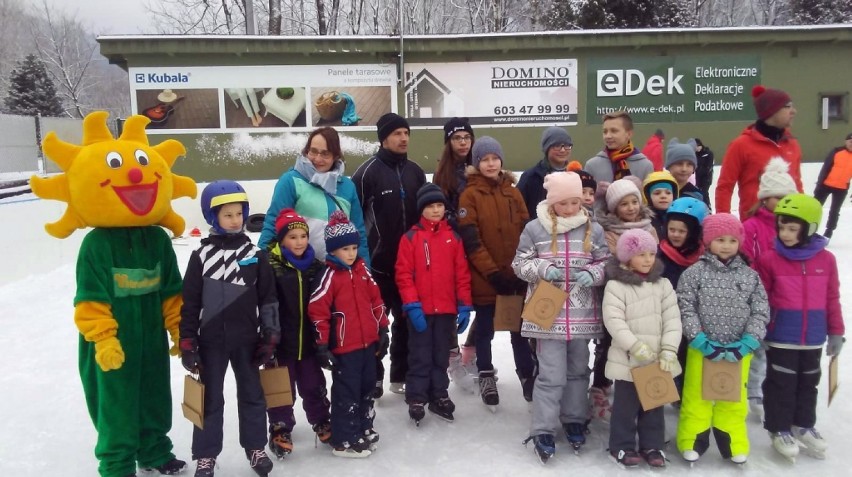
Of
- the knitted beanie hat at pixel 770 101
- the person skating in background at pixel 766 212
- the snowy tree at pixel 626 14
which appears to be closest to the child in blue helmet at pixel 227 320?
the person skating in background at pixel 766 212

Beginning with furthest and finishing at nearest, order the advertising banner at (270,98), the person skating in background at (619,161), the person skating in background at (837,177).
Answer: the advertising banner at (270,98), the person skating in background at (837,177), the person skating in background at (619,161)

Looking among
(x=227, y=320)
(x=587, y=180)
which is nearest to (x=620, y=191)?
(x=587, y=180)

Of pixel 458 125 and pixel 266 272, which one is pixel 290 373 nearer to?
pixel 266 272

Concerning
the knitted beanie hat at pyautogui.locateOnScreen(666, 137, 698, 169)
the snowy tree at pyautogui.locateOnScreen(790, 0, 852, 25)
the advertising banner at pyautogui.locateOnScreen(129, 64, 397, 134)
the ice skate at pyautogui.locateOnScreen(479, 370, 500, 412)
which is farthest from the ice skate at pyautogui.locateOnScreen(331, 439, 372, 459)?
the snowy tree at pyautogui.locateOnScreen(790, 0, 852, 25)

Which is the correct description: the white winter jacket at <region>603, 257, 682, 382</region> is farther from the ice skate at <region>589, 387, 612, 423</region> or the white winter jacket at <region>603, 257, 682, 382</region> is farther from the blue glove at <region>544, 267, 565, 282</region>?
the ice skate at <region>589, 387, 612, 423</region>

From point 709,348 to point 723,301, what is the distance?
270mm

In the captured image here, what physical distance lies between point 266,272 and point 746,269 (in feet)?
8.67

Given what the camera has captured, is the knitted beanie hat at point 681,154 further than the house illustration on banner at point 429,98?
No

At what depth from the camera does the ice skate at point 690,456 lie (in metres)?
3.28

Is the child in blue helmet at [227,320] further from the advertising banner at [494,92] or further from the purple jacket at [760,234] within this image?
the advertising banner at [494,92]

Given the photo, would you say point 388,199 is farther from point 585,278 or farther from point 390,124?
point 585,278

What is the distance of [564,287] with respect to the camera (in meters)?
3.47

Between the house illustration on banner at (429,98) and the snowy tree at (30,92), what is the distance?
80.5 ft

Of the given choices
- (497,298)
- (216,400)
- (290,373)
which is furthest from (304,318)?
(497,298)
